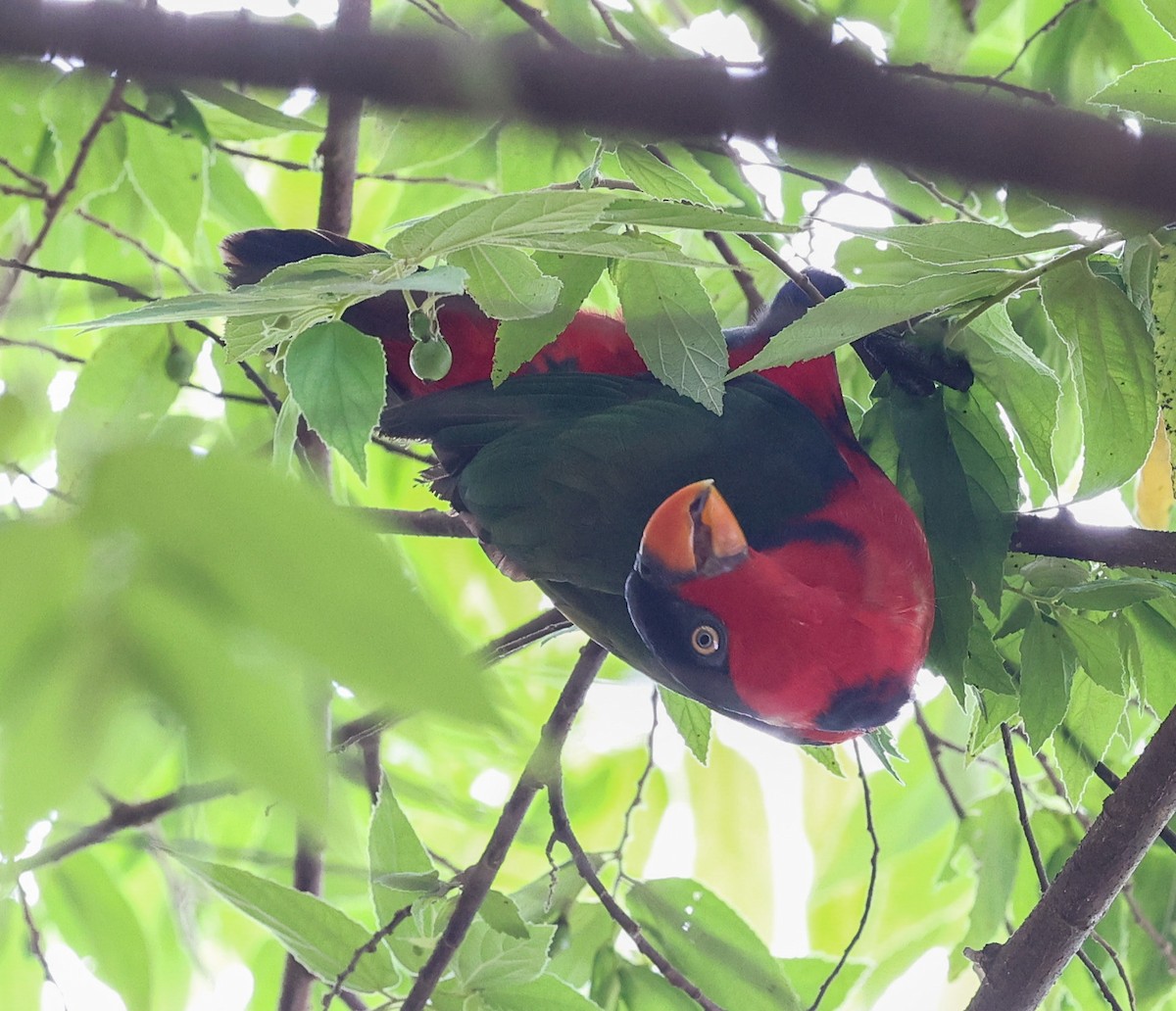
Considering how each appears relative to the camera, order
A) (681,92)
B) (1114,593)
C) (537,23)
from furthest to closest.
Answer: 1. (537,23)
2. (1114,593)
3. (681,92)

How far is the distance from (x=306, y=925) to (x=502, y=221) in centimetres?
68

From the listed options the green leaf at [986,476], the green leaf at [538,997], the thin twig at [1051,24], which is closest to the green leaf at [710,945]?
the green leaf at [538,997]

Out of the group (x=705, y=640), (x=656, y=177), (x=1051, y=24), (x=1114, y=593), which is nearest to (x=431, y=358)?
(x=656, y=177)

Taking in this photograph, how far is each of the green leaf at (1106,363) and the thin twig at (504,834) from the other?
1.62 ft

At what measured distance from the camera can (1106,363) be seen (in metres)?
0.88

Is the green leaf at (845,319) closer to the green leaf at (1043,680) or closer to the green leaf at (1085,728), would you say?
the green leaf at (1043,680)

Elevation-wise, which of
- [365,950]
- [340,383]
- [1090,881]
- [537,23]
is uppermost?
[537,23]

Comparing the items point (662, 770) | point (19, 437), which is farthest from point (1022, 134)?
point (662, 770)

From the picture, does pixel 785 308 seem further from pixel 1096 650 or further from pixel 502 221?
pixel 502 221

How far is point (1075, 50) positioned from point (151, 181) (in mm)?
1092

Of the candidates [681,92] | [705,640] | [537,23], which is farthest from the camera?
[537,23]

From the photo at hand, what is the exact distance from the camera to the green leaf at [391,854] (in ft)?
3.70

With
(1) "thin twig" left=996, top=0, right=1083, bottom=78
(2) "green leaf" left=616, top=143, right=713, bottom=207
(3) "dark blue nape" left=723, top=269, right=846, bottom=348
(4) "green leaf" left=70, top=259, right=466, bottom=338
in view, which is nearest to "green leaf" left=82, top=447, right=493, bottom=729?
(4) "green leaf" left=70, top=259, right=466, bottom=338

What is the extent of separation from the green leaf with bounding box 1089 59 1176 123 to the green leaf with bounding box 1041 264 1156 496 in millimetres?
145
